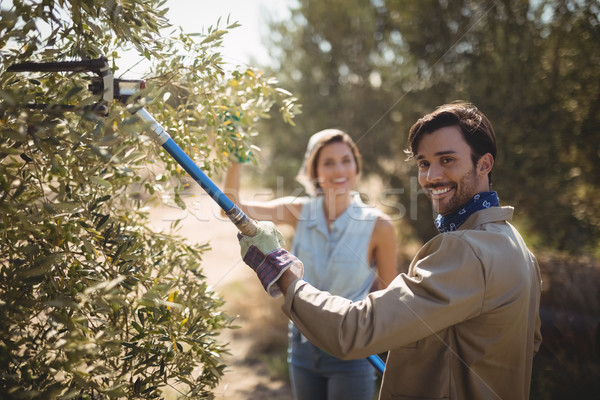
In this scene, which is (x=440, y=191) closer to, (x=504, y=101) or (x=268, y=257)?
(x=268, y=257)

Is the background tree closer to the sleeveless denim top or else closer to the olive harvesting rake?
the sleeveless denim top

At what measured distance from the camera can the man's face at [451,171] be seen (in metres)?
1.67

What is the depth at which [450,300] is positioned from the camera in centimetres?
133

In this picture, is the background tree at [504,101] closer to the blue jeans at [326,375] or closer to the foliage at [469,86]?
the foliage at [469,86]

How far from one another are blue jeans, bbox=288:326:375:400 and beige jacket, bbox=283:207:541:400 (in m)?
1.06

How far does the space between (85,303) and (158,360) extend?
367 millimetres

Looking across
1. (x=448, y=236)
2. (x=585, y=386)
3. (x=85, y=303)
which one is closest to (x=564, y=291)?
(x=585, y=386)

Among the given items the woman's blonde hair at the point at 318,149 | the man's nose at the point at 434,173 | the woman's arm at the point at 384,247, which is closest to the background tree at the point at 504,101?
the woman's arm at the point at 384,247

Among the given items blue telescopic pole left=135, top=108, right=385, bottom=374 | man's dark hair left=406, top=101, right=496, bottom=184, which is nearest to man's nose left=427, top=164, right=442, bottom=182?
man's dark hair left=406, top=101, right=496, bottom=184

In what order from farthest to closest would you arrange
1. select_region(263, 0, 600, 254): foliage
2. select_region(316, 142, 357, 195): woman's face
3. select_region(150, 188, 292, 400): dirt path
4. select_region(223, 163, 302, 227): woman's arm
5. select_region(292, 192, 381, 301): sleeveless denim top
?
select_region(150, 188, 292, 400): dirt path, select_region(263, 0, 600, 254): foliage, select_region(316, 142, 357, 195): woman's face, select_region(223, 163, 302, 227): woman's arm, select_region(292, 192, 381, 301): sleeveless denim top

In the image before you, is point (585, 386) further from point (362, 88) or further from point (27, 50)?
point (362, 88)

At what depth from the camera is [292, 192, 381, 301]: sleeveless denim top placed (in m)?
2.78

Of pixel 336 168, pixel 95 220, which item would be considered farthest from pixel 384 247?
pixel 95 220

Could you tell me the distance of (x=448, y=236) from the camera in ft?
4.79
